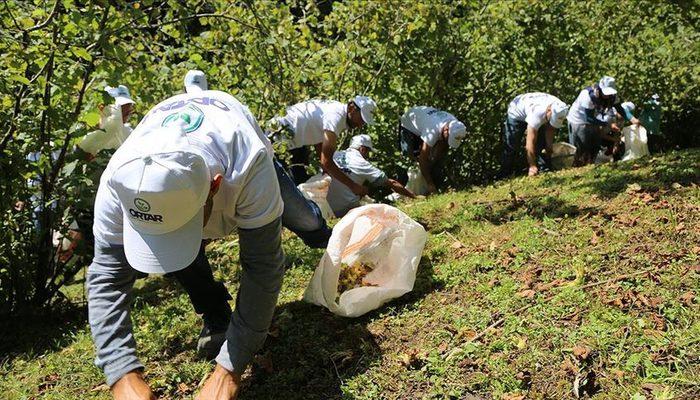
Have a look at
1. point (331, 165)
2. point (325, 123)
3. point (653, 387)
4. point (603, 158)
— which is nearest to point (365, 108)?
point (325, 123)

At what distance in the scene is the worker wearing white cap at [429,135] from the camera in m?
7.24

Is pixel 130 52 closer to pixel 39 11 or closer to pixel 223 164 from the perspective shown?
pixel 39 11

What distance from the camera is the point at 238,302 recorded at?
255 centimetres

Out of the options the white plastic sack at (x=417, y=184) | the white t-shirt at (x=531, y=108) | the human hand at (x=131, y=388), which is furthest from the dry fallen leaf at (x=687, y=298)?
the white t-shirt at (x=531, y=108)

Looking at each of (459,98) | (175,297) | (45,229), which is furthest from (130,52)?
(459,98)

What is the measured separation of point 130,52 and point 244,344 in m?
2.79

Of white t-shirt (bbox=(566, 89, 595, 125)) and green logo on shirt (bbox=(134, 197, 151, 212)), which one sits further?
white t-shirt (bbox=(566, 89, 595, 125))

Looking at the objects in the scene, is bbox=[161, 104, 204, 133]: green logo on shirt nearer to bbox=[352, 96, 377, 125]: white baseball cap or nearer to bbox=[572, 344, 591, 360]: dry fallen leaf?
bbox=[572, 344, 591, 360]: dry fallen leaf

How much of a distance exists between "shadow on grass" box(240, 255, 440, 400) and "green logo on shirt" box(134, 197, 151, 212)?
3.93ft

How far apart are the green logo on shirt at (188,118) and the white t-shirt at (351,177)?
395 cm

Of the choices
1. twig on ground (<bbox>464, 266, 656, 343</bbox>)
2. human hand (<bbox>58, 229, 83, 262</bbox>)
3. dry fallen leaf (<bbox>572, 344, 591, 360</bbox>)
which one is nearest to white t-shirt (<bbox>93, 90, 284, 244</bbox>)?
twig on ground (<bbox>464, 266, 656, 343</bbox>)

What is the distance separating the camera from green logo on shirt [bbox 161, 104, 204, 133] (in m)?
2.29

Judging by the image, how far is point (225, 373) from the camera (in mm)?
2465

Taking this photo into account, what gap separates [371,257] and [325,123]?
269 centimetres
